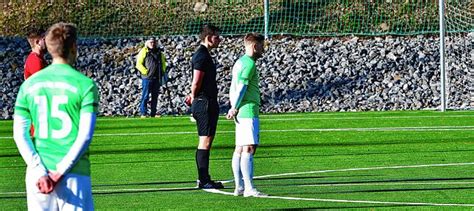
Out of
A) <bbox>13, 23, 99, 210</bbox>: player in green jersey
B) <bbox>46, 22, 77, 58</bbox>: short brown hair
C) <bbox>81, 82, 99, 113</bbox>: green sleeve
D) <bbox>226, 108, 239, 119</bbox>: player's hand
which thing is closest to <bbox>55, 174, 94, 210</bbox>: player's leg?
<bbox>13, 23, 99, 210</bbox>: player in green jersey

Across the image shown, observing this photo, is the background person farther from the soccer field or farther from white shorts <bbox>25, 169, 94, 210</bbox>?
white shorts <bbox>25, 169, 94, 210</bbox>

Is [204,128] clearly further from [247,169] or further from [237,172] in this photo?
[247,169]

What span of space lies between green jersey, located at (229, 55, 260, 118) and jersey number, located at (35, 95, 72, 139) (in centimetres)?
655

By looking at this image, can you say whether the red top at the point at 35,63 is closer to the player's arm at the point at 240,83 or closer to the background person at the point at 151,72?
the player's arm at the point at 240,83

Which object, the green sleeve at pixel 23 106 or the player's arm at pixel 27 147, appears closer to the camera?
the player's arm at pixel 27 147

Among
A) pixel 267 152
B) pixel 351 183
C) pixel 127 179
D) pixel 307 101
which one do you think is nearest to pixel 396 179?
pixel 351 183

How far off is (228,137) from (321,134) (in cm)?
183

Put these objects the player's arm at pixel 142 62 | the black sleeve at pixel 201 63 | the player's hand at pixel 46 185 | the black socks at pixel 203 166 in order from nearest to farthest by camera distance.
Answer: the player's hand at pixel 46 185 < the black sleeve at pixel 201 63 < the black socks at pixel 203 166 < the player's arm at pixel 142 62

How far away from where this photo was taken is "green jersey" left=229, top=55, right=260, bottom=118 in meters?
14.8

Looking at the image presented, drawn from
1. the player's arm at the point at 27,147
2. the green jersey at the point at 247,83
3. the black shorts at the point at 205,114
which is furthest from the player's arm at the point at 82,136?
the black shorts at the point at 205,114

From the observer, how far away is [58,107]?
8.27 meters

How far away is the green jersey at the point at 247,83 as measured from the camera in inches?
583

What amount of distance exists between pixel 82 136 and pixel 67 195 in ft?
1.27

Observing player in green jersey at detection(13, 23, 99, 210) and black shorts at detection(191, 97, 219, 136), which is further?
black shorts at detection(191, 97, 219, 136)
